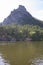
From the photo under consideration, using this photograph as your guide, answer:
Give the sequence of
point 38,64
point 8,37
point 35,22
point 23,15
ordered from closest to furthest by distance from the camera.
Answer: point 38,64 < point 8,37 < point 35,22 < point 23,15

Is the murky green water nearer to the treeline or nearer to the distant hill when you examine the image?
the treeline

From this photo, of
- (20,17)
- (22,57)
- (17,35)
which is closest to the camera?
(22,57)

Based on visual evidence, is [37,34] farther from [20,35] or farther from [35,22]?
[35,22]

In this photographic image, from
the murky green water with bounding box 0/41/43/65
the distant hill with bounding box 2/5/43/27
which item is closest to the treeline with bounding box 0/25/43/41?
the murky green water with bounding box 0/41/43/65

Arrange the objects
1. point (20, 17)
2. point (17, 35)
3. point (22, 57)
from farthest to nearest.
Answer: point (20, 17) < point (17, 35) < point (22, 57)

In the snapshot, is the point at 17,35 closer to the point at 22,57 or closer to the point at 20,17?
the point at 22,57

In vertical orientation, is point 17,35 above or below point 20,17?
below

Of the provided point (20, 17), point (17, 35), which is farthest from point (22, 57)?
point (20, 17)

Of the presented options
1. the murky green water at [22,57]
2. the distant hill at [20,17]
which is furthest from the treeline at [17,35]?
the distant hill at [20,17]

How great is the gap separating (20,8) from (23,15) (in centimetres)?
669

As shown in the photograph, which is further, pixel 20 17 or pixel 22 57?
pixel 20 17

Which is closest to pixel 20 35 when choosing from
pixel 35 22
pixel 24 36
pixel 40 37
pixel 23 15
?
pixel 24 36

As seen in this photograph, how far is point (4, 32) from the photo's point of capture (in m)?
77.6

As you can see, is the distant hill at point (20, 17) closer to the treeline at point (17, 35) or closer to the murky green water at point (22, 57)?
the treeline at point (17, 35)
